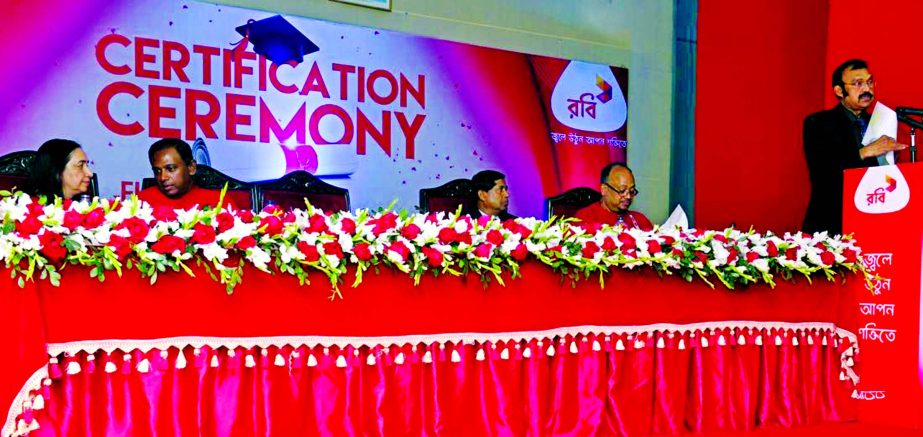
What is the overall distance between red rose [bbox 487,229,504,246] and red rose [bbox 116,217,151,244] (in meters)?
0.92

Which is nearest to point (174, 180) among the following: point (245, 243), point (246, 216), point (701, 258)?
point (246, 216)

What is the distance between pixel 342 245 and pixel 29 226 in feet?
2.40

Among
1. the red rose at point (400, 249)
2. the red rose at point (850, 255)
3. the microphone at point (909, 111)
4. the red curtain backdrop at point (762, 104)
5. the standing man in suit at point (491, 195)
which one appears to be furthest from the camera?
the red curtain backdrop at point (762, 104)

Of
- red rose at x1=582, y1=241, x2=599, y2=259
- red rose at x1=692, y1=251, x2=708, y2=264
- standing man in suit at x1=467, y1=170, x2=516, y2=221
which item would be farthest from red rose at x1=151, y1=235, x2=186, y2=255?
standing man in suit at x1=467, y1=170, x2=516, y2=221

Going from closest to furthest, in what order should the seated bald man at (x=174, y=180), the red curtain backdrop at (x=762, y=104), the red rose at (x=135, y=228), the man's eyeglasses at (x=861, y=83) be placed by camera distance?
the red rose at (x=135, y=228) → the seated bald man at (x=174, y=180) → the man's eyeglasses at (x=861, y=83) → the red curtain backdrop at (x=762, y=104)

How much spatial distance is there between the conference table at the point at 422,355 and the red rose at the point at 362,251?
0.10m

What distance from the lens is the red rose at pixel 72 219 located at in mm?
1886

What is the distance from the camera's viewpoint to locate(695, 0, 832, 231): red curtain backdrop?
5.39 m

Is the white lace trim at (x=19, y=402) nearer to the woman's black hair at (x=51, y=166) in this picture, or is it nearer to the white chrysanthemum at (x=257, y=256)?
the white chrysanthemum at (x=257, y=256)

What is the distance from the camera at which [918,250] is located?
2.89m

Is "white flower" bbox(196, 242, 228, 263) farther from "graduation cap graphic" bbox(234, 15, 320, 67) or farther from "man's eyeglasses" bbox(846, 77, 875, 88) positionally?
"man's eyeglasses" bbox(846, 77, 875, 88)

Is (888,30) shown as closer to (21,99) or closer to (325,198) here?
(325,198)

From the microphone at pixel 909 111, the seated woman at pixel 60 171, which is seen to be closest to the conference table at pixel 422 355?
the microphone at pixel 909 111

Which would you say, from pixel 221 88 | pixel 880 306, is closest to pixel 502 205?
pixel 221 88
